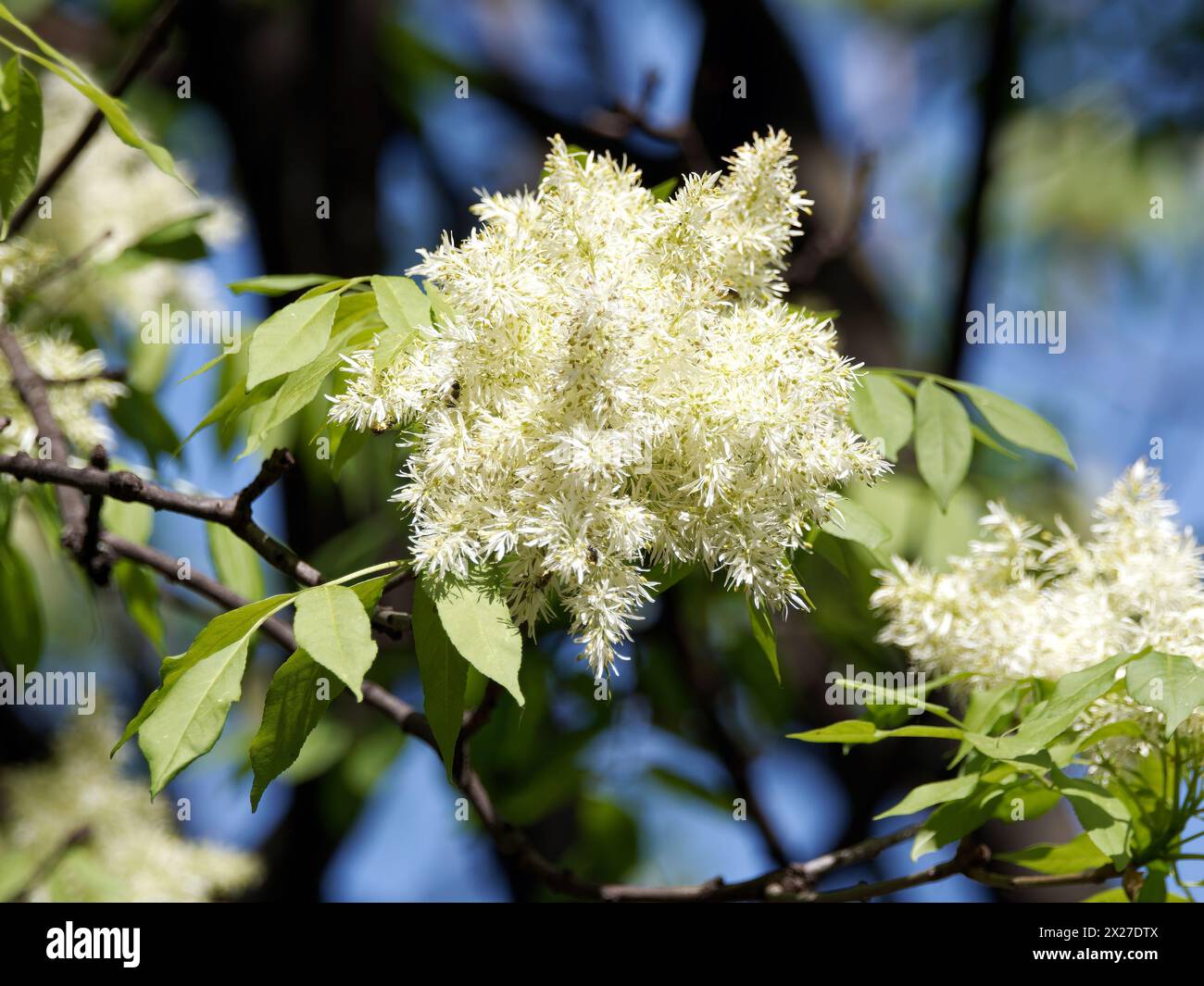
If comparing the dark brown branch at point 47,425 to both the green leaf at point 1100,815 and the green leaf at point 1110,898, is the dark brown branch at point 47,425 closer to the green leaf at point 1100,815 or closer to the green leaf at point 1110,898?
the green leaf at point 1100,815

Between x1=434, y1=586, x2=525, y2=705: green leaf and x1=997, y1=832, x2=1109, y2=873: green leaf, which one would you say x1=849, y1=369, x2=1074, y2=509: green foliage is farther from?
x1=434, y1=586, x2=525, y2=705: green leaf

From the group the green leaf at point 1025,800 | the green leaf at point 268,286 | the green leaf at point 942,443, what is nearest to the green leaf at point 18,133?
the green leaf at point 268,286

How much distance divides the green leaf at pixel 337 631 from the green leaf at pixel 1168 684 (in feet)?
3.11

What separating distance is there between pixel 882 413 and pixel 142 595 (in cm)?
146

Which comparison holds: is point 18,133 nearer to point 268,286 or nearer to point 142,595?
point 268,286

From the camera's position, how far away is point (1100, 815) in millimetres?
1679

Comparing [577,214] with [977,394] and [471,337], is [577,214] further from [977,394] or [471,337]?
[977,394]

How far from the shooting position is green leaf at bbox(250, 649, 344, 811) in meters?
1.37

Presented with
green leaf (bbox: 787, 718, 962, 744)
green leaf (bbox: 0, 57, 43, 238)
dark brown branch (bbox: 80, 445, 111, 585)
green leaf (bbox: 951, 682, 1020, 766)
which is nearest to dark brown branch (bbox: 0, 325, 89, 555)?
dark brown branch (bbox: 80, 445, 111, 585)

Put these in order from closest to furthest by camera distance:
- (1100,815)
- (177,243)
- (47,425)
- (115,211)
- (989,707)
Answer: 1. (1100,815)
2. (989,707)
3. (47,425)
4. (177,243)
5. (115,211)

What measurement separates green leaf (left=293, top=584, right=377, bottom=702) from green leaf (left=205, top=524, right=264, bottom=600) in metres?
0.89

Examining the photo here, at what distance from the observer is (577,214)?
1.53 m

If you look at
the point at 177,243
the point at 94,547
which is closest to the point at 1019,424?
the point at 94,547
